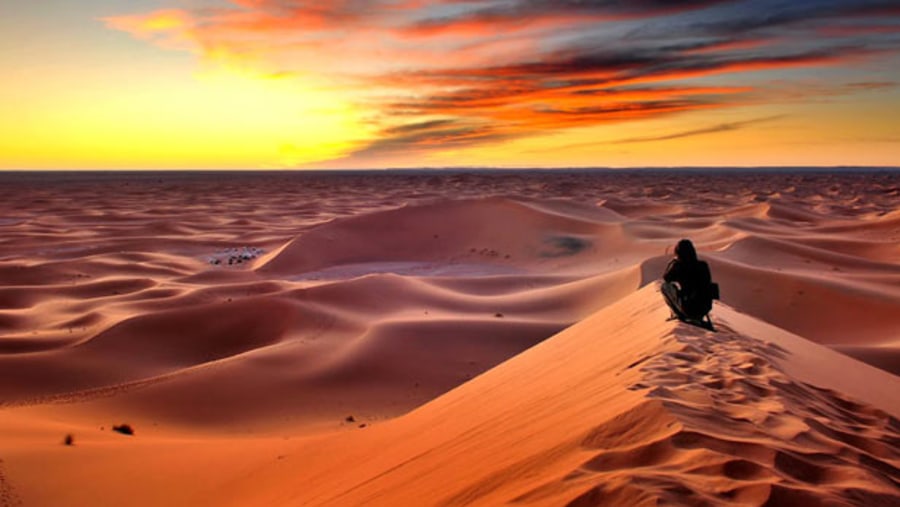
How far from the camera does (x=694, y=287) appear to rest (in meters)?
5.40

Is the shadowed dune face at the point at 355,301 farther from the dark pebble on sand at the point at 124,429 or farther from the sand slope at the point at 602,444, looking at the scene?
the sand slope at the point at 602,444

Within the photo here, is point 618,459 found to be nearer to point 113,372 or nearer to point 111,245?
point 113,372

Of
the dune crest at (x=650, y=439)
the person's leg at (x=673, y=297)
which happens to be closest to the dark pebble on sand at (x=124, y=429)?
the dune crest at (x=650, y=439)

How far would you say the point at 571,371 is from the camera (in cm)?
487

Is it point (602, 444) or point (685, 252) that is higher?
point (685, 252)

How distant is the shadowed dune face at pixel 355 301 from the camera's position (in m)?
8.59

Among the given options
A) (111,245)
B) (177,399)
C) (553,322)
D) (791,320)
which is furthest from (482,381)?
(111,245)

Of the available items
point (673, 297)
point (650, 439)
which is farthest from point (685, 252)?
point (650, 439)

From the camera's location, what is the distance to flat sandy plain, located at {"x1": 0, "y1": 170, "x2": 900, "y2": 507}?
2.87 metres

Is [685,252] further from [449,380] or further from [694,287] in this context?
[449,380]

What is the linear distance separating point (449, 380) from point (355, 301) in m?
4.52

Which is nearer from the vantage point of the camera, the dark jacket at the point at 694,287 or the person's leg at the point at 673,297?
the dark jacket at the point at 694,287

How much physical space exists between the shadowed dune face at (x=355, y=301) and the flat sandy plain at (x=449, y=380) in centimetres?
6

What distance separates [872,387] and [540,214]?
20.4m
